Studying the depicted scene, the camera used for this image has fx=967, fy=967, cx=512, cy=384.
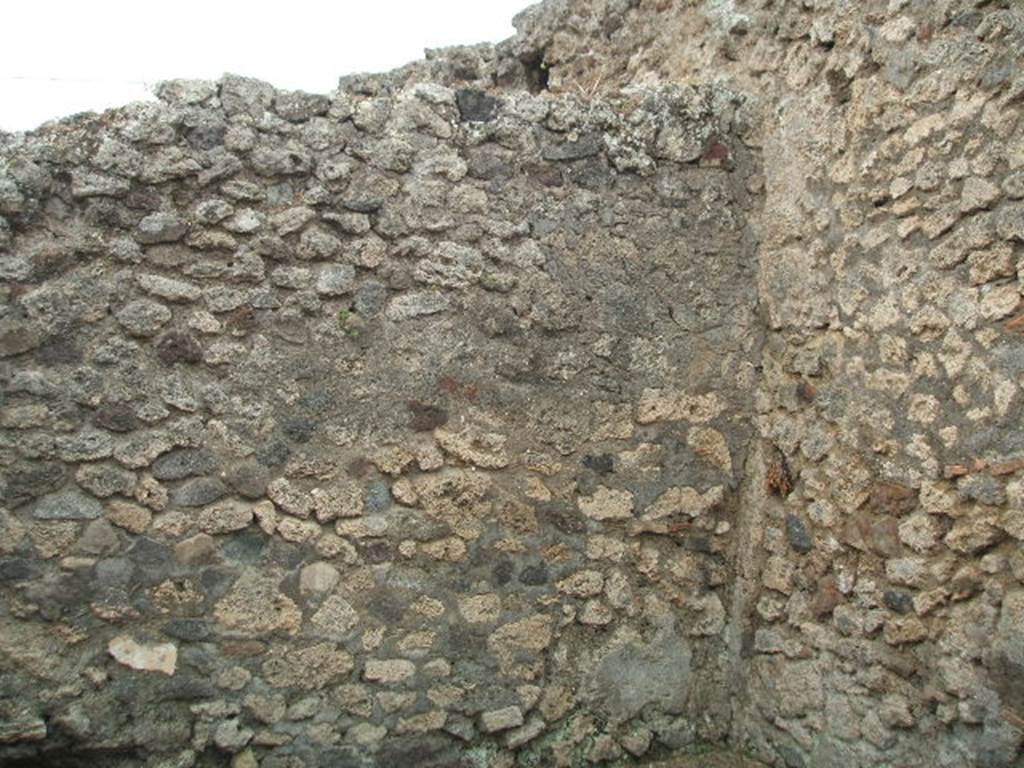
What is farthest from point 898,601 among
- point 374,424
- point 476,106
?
point 476,106

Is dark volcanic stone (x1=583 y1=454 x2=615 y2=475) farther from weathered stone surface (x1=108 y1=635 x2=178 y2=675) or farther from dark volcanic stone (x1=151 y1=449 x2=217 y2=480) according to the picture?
weathered stone surface (x1=108 y1=635 x2=178 y2=675)

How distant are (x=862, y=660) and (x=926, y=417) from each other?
0.80 meters

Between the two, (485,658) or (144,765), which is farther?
(485,658)

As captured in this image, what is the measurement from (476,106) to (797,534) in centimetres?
188

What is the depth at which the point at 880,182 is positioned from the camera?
3.10 meters

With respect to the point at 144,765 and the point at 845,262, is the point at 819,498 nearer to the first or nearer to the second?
the point at 845,262

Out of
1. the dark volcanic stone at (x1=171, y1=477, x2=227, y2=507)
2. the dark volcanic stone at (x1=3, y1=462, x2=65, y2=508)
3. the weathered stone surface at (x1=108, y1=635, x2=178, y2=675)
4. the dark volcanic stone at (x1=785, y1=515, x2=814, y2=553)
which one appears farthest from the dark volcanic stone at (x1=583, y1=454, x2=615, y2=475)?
the dark volcanic stone at (x1=3, y1=462, x2=65, y2=508)

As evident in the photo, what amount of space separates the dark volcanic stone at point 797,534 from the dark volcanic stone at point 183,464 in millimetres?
1948

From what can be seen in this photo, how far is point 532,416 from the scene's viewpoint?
3.38m

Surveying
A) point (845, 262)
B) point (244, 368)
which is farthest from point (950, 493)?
point (244, 368)

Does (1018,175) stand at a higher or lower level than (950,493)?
higher

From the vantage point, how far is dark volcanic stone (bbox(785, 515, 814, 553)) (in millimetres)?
3293

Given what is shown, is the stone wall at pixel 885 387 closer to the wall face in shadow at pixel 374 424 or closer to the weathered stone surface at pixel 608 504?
the wall face in shadow at pixel 374 424

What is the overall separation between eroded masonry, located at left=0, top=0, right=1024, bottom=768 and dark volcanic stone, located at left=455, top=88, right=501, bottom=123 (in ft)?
A: 0.05
